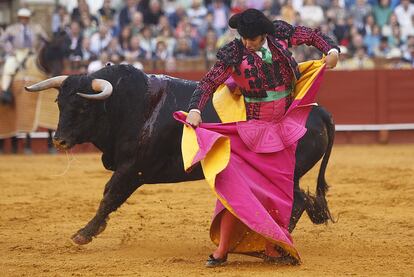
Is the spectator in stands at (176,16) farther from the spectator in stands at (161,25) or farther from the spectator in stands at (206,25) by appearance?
the spectator in stands at (206,25)

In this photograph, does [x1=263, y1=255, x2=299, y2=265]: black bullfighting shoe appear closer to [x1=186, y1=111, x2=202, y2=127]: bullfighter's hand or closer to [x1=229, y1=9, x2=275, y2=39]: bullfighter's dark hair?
[x1=186, y1=111, x2=202, y2=127]: bullfighter's hand

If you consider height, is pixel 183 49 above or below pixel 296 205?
below

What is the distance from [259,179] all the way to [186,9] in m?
10.1

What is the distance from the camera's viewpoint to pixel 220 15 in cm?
1459

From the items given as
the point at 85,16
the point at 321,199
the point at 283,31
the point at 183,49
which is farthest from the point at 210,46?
the point at 283,31

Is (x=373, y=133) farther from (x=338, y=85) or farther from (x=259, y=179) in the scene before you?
(x=259, y=179)

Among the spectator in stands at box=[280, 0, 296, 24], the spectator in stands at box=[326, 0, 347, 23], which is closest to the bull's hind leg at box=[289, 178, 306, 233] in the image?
the spectator in stands at box=[280, 0, 296, 24]

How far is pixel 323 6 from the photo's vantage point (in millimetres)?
14898

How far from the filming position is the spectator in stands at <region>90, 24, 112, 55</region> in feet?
45.7

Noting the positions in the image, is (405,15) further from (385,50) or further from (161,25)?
(161,25)

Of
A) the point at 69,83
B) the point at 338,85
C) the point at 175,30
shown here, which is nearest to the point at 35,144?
the point at 175,30

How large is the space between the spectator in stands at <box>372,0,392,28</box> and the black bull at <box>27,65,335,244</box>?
29.8ft

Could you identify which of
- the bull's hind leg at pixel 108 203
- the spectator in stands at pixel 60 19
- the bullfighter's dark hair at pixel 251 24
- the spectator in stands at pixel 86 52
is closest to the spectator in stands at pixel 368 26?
the spectator in stands at pixel 86 52

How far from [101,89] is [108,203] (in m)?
0.71
